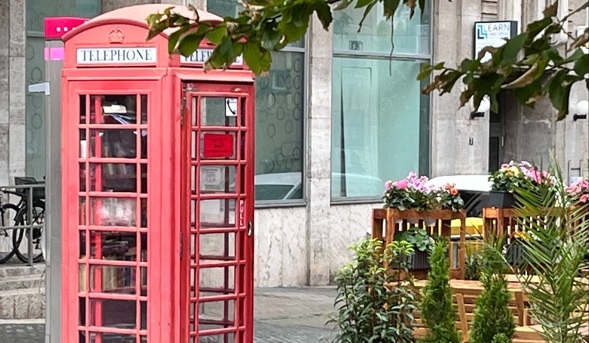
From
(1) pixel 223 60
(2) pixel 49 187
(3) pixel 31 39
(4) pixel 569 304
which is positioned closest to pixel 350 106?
(3) pixel 31 39

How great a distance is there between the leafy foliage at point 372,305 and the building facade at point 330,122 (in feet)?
21.6

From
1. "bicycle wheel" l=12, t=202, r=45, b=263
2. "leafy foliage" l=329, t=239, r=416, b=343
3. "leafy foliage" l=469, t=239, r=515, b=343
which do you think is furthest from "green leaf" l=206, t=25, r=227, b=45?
"bicycle wheel" l=12, t=202, r=45, b=263

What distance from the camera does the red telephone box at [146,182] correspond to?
773 centimetres

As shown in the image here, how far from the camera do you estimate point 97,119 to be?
783cm

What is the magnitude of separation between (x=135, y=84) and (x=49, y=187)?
1.06 m

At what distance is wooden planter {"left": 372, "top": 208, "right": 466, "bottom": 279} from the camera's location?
984 cm

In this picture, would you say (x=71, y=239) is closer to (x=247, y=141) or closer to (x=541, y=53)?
(x=247, y=141)

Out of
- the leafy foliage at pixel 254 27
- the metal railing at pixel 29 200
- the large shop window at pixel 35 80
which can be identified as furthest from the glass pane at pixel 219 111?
the large shop window at pixel 35 80

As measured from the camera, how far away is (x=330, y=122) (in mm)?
17562

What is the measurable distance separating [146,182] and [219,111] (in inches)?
27.2

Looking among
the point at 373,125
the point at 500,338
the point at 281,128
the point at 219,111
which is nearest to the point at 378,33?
the point at 373,125

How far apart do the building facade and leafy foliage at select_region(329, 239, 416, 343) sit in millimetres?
6583

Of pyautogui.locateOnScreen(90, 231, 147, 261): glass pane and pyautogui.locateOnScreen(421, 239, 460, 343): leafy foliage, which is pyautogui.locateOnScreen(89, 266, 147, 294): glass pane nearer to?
pyautogui.locateOnScreen(90, 231, 147, 261): glass pane

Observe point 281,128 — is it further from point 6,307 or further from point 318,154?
point 6,307
